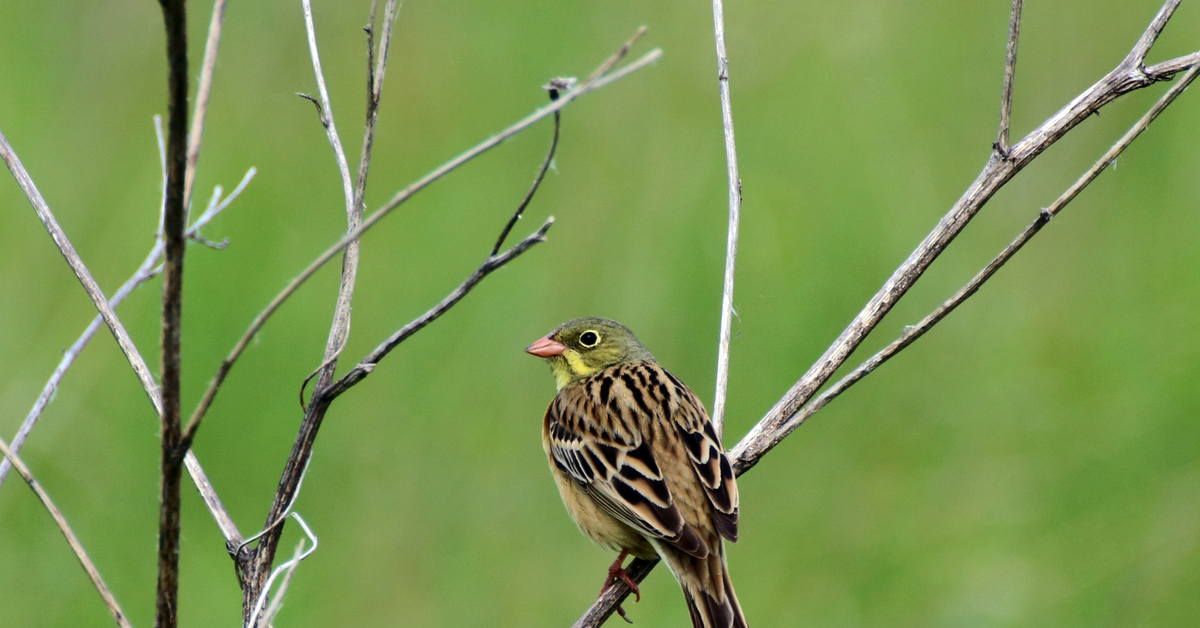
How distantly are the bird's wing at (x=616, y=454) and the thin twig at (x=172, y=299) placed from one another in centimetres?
202

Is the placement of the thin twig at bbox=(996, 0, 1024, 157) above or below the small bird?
above

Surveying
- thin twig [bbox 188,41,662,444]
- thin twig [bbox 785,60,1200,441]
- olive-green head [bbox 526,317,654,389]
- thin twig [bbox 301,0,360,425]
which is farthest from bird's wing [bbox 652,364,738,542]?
thin twig [bbox 188,41,662,444]

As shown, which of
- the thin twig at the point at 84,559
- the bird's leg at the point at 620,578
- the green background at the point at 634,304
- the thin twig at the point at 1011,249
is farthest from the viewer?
the green background at the point at 634,304

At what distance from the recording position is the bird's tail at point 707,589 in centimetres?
331

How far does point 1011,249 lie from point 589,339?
7.55ft

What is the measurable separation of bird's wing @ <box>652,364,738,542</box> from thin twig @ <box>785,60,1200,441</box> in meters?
0.62

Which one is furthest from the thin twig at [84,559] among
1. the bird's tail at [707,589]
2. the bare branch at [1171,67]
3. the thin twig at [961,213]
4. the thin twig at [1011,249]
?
the bare branch at [1171,67]

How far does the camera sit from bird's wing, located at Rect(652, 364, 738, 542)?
138 inches

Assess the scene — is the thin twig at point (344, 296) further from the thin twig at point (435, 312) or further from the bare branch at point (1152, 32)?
the bare branch at point (1152, 32)

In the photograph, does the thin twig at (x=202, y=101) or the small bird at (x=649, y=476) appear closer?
the thin twig at (x=202, y=101)

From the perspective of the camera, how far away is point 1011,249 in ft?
8.70

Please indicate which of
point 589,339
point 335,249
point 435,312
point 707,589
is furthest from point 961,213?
point 589,339

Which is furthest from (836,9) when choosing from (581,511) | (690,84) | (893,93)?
(581,511)

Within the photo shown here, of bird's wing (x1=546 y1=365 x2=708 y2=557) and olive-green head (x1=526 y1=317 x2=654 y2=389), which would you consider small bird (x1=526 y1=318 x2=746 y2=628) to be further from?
olive-green head (x1=526 y1=317 x2=654 y2=389)
